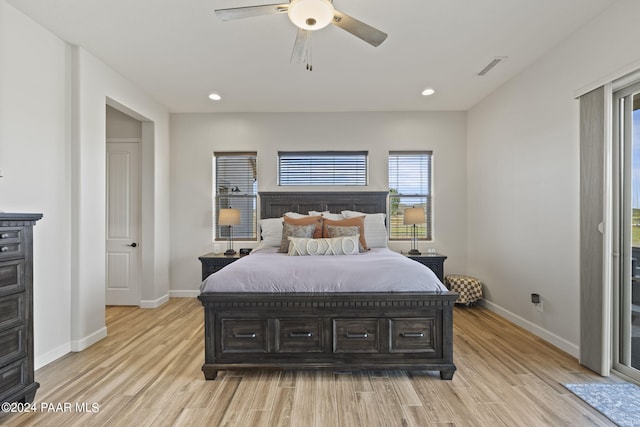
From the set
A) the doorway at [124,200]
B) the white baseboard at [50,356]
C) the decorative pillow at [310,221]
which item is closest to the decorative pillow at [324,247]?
the decorative pillow at [310,221]

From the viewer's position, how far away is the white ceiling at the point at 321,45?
8.03 ft

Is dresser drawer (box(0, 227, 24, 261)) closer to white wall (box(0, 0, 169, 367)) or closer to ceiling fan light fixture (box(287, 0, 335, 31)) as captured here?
white wall (box(0, 0, 169, 367))

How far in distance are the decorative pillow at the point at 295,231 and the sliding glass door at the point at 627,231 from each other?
2.84 metres

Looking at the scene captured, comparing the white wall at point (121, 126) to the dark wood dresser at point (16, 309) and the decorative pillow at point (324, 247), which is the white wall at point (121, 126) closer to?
the dark wood dresser at point (16, 309)

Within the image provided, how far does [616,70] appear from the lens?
2332 millimetres

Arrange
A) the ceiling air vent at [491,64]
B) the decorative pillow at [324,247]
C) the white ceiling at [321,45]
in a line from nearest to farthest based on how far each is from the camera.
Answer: the white ceiling at [321,45]
the ceiling air vent at [491,64]
the decorative pillow at [324,247]

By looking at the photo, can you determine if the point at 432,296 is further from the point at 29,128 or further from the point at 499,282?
the point at 29,128

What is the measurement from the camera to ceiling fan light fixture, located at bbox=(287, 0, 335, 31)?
1.86 metres

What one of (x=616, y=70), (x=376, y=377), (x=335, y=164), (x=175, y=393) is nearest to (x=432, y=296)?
(x=376, y=377)

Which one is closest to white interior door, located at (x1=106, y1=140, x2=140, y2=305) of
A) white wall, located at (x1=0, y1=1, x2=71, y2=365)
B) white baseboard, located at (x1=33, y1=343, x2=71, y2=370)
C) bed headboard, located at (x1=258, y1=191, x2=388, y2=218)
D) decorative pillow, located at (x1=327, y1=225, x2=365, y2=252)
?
white wall, located at (x1=0, y1=1, x2=71, y2=365)

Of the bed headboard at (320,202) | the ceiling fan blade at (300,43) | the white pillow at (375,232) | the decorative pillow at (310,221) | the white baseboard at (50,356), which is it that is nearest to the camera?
the ceiling fan blade at (300,43)

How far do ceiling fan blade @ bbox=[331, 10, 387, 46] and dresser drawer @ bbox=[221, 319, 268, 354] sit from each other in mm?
2229

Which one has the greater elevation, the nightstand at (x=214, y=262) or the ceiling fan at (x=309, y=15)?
the ceiling fan at (x=309, y=15)

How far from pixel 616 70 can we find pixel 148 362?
4.50 meters
